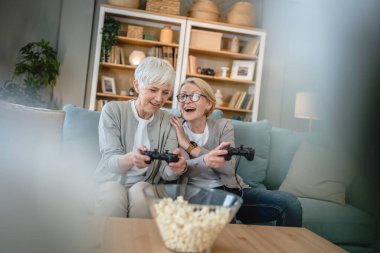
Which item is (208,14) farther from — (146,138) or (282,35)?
(146,138)

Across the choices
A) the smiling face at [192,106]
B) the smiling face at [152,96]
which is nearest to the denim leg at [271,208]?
the smiling face at [192,106]

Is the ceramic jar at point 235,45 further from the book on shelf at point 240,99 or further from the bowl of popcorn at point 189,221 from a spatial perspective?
the bowl of popcorn at point 189,221

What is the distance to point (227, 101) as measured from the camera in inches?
164

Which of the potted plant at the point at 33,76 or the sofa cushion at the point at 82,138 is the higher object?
the potted plant at the point at 33,76

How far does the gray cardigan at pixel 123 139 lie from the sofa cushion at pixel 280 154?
2.79 ft

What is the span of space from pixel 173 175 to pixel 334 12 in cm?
163

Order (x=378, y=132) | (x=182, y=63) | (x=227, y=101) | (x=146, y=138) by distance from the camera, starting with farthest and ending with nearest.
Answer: (x=227, y=101)
(x=182, y=63)
(x=146, y=138)
(x=378, y=132)

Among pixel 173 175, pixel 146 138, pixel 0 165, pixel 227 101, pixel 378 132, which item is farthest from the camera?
→ pixel 227 101

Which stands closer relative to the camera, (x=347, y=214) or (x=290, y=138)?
(x=347, y=214)

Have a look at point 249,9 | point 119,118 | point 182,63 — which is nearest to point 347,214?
point 119,118

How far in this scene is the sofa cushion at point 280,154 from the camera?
87.6 inches

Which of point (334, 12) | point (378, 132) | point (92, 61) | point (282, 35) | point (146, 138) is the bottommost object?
point (146, 138)

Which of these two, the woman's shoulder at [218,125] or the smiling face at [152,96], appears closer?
the smiling face at [152,96]

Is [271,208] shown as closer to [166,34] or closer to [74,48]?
[166,34]
